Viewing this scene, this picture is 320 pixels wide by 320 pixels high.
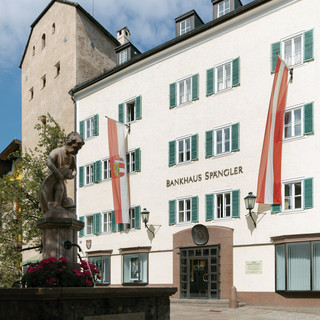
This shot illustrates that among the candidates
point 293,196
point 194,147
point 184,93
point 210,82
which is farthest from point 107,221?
point 293,196

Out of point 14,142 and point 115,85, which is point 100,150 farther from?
point 14,142

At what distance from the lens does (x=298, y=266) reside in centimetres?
2000

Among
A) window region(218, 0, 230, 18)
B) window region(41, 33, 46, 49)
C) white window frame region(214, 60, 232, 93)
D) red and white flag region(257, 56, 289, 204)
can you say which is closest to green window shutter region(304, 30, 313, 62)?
red and white flag region(257, 56, 289, 204)

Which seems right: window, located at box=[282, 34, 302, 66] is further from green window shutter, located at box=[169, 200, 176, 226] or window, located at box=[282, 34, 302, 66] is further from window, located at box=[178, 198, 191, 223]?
green window shutter, located at box=[169, 200, 176, 226]

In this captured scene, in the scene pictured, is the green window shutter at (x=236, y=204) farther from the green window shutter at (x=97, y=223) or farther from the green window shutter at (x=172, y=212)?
the green window shutter at (x=97, y=223)

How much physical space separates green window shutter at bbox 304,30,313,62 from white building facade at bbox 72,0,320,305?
5 cm

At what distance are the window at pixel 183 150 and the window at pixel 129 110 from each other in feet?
12.6

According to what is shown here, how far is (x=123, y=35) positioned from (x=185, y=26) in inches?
474

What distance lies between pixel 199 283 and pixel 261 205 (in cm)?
511

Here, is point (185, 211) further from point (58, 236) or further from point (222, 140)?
point (58, 236)

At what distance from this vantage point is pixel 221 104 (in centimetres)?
2397

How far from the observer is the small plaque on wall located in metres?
21.3

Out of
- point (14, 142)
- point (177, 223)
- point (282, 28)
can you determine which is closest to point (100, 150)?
point (177, 223)

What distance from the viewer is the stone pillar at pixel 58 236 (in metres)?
9.23
